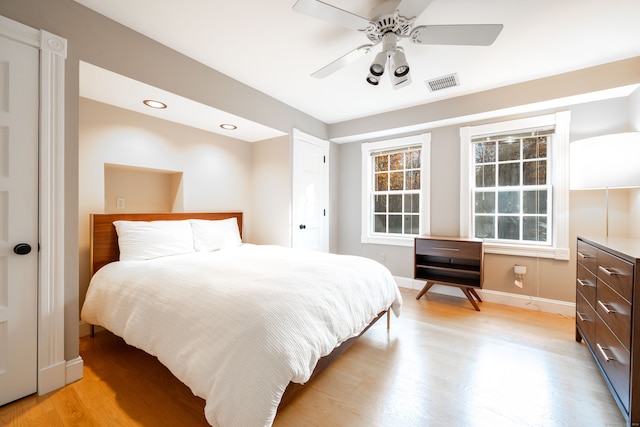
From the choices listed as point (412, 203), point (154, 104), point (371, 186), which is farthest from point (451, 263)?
point (154, 104)

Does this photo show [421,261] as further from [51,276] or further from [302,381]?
[51,276]

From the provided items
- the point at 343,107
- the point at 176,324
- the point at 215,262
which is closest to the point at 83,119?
the point at 215,262

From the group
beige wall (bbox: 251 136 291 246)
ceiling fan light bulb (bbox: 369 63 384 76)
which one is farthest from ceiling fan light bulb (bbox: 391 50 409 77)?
beige wall (bbox: 251 136 291 246)

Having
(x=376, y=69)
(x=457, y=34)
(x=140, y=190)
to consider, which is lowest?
(x=140, y=190)

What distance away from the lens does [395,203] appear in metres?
4.17

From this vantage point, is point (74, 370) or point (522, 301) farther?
point (522, 301)

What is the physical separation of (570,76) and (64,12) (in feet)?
14.1

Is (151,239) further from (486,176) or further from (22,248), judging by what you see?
(486,176)

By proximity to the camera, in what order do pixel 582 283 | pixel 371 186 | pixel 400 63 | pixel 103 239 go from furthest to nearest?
pixel 371 186
pixel 103 239
pixel 582 283
pixel 400 63

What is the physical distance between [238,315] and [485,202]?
3.43 meters

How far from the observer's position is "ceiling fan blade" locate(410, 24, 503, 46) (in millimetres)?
1634

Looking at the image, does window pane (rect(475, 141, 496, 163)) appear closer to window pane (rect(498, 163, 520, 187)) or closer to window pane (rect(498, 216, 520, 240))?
window pane (rect(498, 163, 520, 187))

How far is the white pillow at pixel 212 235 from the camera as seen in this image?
2.92m

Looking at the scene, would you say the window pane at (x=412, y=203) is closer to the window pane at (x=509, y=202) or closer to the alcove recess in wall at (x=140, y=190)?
the window pane at (x=509, y=202)
